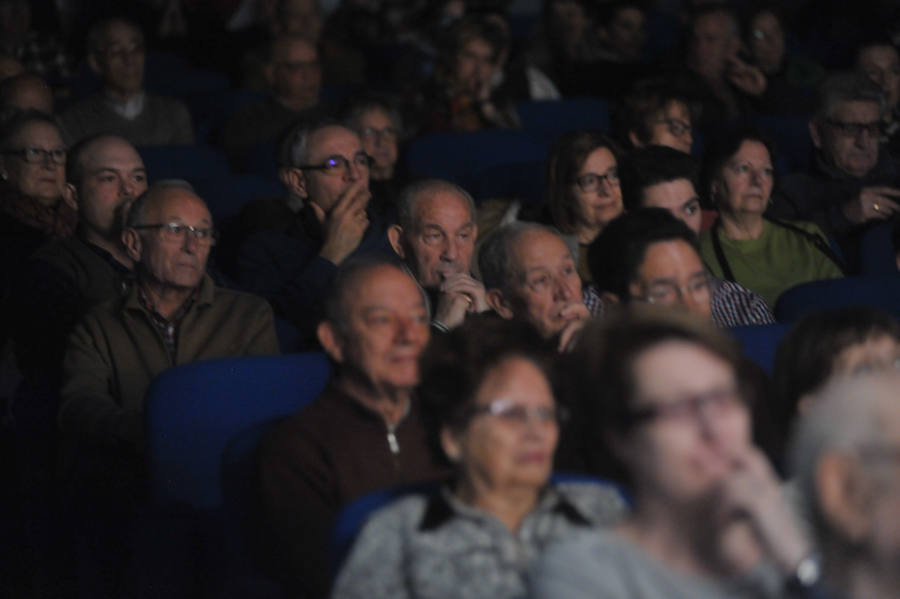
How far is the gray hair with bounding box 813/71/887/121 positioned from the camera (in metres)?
5.28

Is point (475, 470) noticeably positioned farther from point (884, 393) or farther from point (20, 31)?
point (20, 31)

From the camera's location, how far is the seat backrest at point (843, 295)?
3.69 meters

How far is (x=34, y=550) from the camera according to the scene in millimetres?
4074

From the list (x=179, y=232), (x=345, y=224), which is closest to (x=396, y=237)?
(x=345, y=224)

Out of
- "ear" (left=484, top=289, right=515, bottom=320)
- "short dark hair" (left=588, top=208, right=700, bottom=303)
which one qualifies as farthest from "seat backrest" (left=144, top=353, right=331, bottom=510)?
"short dark hair" (left=588, top=208, right=700, bottom=303)

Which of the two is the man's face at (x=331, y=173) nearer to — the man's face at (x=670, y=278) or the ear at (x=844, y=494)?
the man's face at (x=670, y=278)

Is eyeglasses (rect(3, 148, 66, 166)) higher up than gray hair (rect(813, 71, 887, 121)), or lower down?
lower down

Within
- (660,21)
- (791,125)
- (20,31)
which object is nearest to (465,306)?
(791,125)

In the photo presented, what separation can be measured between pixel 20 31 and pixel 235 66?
3.52 feet

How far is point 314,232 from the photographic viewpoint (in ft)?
14.6

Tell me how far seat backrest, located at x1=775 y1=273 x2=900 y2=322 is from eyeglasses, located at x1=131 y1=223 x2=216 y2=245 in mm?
1418

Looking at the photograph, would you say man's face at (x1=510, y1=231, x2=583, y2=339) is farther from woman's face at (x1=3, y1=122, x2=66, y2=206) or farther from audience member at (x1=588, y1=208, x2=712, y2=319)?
woman's face at (x1=3, y1=122, x2=66, y2=206)

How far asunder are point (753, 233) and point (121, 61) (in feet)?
9.25

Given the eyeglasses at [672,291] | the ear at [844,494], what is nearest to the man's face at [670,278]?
Answer: the eyeglasses at [672,291]
